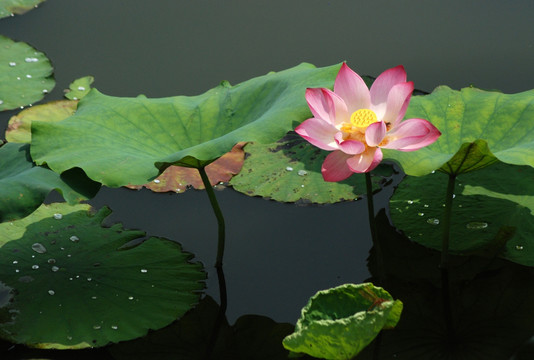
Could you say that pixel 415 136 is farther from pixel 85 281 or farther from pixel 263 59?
pixel 263 59

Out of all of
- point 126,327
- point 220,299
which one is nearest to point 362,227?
point 220,299

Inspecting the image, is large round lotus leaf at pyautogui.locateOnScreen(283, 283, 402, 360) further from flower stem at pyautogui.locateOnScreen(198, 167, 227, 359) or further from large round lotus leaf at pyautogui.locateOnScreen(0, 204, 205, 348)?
large round lotus leaf at pyautogui.locateOnScreen(0, 204, 205, 348)

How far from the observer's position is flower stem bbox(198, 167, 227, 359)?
1943 millimetres

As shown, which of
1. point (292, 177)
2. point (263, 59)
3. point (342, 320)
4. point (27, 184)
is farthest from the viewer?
point (263, 59)

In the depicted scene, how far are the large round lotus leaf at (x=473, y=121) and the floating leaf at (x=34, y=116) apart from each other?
4.62ft

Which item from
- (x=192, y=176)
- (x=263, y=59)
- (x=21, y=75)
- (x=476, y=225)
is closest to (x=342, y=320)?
(x=476, y=225)

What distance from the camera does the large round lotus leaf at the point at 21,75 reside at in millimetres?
2967

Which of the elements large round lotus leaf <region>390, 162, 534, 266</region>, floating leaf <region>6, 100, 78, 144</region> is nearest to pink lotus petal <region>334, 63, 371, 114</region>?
large round lotus leaf <region>390, 162, 534, 266</region>

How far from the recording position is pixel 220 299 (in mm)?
2066

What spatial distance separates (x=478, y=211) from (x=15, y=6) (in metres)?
2.64

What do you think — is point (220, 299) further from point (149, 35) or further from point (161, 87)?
point (149, 35)

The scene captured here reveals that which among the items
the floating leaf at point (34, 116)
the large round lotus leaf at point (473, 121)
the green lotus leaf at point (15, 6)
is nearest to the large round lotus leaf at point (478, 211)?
the large round lotus leaf at point (473, 121)

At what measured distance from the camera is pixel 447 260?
2.09 metres

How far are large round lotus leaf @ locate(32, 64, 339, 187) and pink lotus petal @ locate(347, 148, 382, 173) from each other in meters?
0.20
